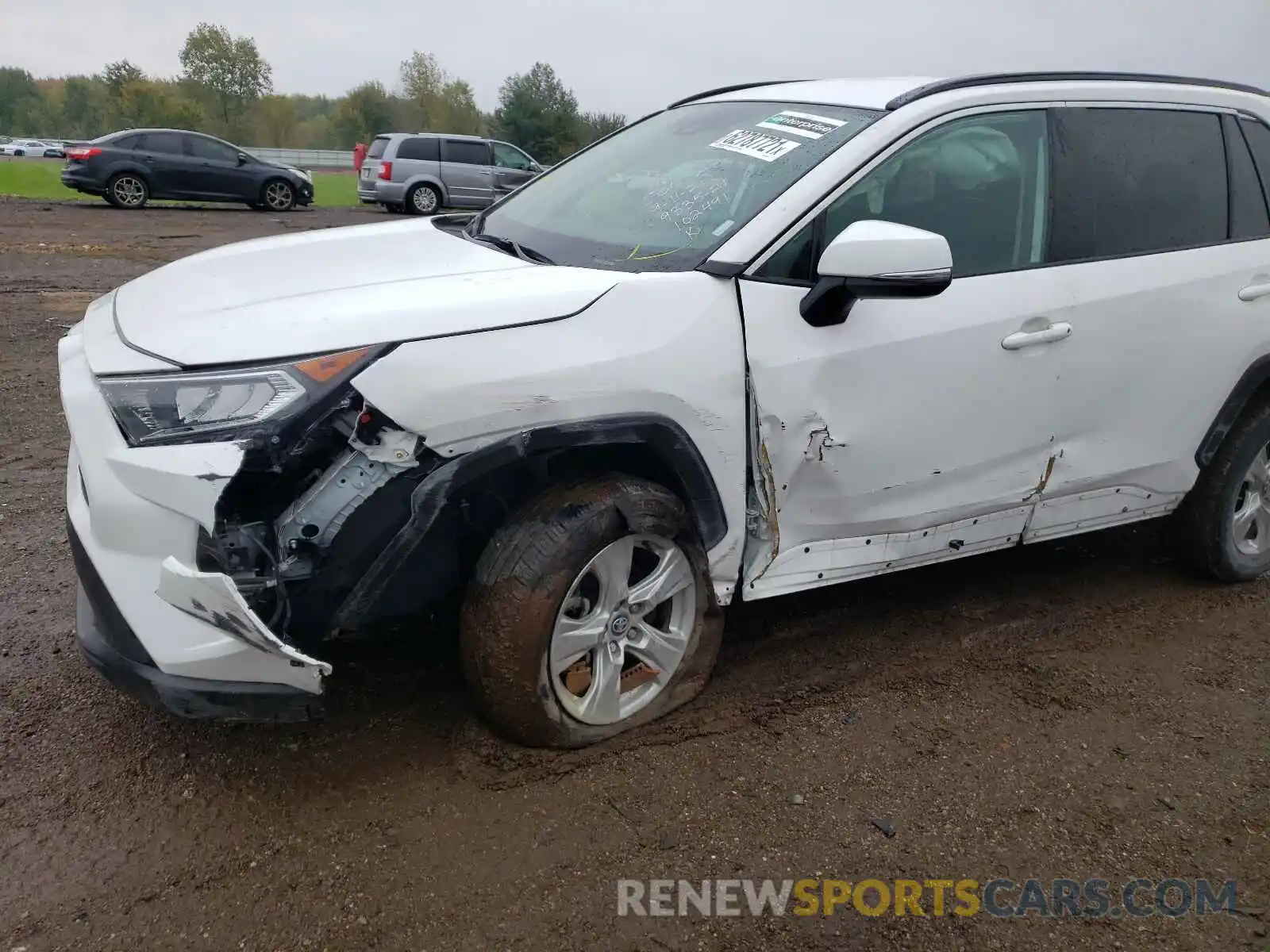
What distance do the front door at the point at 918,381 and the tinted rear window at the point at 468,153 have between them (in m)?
18.4

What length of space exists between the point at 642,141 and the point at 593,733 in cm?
211

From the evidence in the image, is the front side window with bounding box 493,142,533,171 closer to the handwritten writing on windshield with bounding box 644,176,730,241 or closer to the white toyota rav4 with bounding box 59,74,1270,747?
the white toyota rav4 with bounding box 59,74,1270,747

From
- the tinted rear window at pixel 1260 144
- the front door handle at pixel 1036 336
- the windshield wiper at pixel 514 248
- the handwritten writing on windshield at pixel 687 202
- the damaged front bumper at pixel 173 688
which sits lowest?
the damaged front bumper at pixel 173 688

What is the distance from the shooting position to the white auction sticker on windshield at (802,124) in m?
2.88

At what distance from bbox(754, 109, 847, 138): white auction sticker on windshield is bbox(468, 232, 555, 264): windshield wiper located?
0.87 m

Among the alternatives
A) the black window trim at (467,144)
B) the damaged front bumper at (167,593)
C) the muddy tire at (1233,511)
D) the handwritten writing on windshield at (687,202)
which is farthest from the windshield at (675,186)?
the black window trim at (467,144)

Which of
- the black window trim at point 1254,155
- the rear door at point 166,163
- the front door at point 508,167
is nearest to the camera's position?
the black window trim at point 1254,155

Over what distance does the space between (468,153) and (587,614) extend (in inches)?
759

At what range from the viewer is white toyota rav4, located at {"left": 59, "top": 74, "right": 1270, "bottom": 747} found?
2107 millimetres

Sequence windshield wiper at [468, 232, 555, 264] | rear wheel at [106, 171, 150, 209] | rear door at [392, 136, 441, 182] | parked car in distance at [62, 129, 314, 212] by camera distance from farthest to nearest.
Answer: rear door at [392, 136, 441, 182]
rear wheel at [106, 171, 150, 209]
parked car in distance at [62, 129, 314, 212]
windshield wiper at [468, 232, 555, 264]

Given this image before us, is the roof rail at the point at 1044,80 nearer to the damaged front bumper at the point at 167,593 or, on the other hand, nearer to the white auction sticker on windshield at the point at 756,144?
the white auction sticker on windshield at the point at 756,144

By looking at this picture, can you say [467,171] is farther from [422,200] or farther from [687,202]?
[687,202]

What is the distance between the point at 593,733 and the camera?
2.63 meters

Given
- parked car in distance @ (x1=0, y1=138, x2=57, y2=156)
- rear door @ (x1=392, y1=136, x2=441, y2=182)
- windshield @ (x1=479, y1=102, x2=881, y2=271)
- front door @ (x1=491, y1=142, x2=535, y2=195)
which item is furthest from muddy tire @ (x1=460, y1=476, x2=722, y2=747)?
parked car in distance @ (x1=0, y1=138, x2=57, y2=156)
